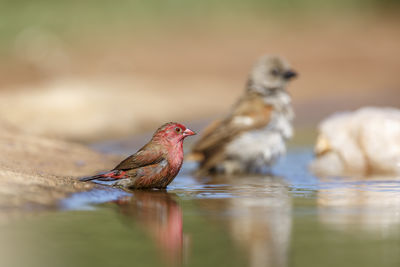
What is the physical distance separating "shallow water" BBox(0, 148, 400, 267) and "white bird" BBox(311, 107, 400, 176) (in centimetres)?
161

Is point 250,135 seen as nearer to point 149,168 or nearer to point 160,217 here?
point 149,168

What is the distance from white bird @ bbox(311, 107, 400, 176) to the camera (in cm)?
789

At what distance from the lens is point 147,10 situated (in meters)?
22.4

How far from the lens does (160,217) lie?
4.83 m

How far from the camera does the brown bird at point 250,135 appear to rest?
8.22 m

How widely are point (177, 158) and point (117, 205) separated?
3.33 feet

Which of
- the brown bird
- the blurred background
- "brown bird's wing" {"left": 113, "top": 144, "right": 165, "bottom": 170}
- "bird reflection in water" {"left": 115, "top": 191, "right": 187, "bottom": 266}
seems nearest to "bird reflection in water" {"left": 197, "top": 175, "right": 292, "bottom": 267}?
"bird reflection in water" {"left": 115, "top": 191, "right": 187, "bottom": 266}

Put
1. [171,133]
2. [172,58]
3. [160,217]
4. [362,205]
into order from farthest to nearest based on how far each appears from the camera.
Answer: [172,58]
[171,133]
[362,205]
[160,217]

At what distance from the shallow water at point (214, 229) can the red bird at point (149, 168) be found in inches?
5.7

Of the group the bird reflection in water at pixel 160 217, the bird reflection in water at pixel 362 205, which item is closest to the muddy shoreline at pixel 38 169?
the bird reflection in water at pixel 160 217

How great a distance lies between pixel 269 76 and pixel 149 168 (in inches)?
123

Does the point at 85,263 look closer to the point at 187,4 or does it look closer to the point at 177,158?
the point at 177,158

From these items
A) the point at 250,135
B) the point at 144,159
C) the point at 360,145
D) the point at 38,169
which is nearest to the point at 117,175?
the point at 144,159

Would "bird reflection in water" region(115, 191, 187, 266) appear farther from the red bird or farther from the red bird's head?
the red bird's head
